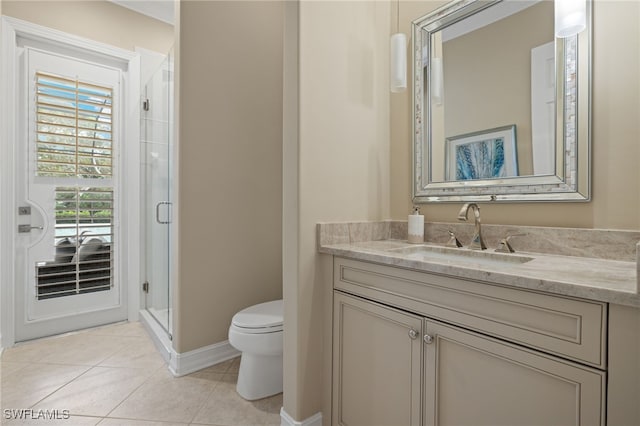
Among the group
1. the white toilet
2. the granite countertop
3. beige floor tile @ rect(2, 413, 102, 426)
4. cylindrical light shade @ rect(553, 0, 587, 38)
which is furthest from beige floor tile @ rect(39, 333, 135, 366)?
cylindrical light shade @ rect(553, 0, 587, 38)

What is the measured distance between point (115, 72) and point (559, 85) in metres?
3.18

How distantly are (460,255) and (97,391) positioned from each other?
81.6 inches

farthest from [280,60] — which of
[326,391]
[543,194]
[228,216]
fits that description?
[326,391]

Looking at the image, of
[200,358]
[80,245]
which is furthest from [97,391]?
[80,245]

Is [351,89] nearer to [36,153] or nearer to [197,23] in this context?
[197,23]

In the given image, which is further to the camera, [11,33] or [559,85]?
[11,33]

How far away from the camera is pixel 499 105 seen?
140 cm

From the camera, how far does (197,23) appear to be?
1.94m

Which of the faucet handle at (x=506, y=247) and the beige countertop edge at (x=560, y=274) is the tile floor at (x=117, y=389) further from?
the faucet handle at (x=506, y=247)

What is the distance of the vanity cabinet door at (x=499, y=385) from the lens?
2.45ft

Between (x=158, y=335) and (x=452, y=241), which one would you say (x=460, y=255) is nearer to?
(x=452, y=241)

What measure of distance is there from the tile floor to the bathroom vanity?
67 cm

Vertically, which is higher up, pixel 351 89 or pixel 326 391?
pixel 351 89

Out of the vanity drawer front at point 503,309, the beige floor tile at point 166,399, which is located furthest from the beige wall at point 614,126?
the beige floor tile at point 166,399
